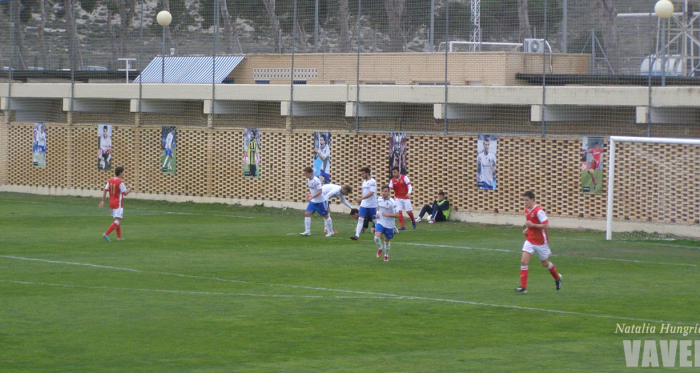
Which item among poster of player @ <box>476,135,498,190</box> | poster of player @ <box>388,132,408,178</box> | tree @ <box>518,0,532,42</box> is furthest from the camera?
poster of player @ <box>388,132,408,178</box>

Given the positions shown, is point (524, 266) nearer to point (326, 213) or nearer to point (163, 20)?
point (326, 213)

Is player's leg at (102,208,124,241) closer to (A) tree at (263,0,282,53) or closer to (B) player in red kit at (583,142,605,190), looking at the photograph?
(B) player in red kit at (583,142,605,190)

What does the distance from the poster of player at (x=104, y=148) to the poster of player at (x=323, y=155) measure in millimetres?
8921

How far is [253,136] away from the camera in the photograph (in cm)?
3434

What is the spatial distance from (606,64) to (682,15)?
326 centimetres

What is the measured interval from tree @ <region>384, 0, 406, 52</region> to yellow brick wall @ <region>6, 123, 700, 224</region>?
380cm

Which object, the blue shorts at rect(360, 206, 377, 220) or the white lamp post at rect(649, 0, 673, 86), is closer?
the blue shorts at rect(360, 206, 377, 220)

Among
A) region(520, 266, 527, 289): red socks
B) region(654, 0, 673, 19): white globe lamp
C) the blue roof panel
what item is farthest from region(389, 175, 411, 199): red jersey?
the blue roof panel

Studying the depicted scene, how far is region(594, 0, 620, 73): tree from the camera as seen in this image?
29.3 m

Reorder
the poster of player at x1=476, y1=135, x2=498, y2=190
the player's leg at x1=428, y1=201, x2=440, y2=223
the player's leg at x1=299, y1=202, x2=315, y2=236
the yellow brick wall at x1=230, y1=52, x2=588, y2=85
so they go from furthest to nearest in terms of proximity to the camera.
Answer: the yellow brick wall at x1=230, y1=52, x2=588, y2=85 < the player's leg at x1=428, y1=201, x2=440, y2=223 < the poster of player at x1=476, y1=135, x2=498, y2=190 < the player's leg at x1=299, y1=202, x2=315, y2=236

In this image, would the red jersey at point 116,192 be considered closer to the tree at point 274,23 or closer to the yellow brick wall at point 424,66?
the yellow brick wall at point 424,66

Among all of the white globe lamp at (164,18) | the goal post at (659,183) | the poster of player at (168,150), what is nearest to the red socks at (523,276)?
the goal post at (659,183)

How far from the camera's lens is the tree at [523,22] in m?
30.6

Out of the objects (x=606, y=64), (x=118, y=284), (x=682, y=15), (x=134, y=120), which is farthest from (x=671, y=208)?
(x=134, y=120)
